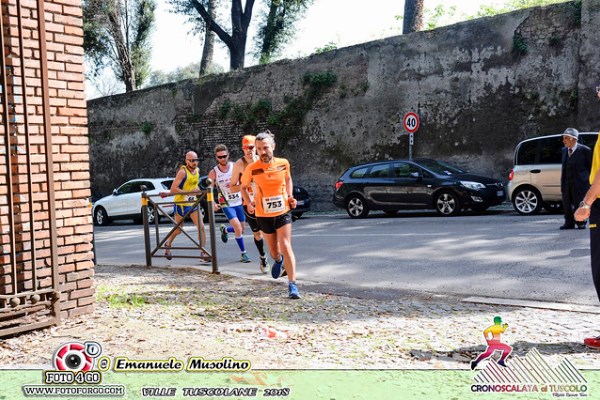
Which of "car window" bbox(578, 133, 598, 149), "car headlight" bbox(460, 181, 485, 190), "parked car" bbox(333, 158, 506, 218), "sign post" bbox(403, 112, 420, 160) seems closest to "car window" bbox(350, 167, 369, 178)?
"parked car" bbox(333, 158, 506, 218)

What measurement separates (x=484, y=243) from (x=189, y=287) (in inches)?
205

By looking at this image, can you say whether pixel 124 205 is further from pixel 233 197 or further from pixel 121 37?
pixel 121 37

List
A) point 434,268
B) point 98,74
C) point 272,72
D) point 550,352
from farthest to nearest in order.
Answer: point 98,74
point 272,72
point 434,268
point 550,352

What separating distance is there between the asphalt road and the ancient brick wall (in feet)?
10.5

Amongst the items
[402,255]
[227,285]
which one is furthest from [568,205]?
[227,285]

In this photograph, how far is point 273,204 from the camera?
7.09 metres

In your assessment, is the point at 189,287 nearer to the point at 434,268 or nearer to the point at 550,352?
the point at 434,268

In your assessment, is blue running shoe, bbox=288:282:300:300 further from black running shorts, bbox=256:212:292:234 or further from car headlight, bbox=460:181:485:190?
car headlight, bbox=460:181:485:190

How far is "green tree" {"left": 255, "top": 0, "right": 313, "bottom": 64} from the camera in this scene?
103 ft

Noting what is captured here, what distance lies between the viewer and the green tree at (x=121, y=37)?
32.6 meters

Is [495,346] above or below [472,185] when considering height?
below

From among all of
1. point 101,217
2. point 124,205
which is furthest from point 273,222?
point 101,217

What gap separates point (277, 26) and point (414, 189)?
57.2ft

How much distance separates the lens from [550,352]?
4.59 metres
